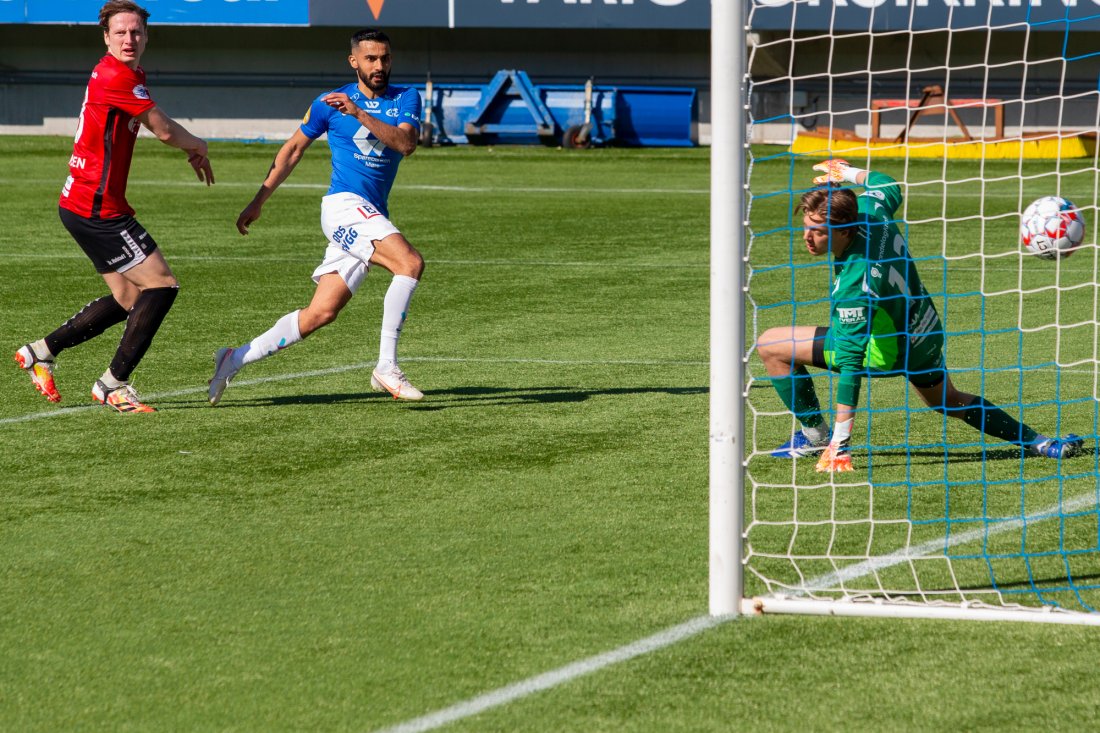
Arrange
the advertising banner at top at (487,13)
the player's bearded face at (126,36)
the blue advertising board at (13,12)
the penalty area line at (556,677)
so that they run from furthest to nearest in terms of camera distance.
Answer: the blue advertising board at (13,12) < the advertising banner at top at (487,13) < the player's bearded face at (126,36) < the penalty area line at (556,677)

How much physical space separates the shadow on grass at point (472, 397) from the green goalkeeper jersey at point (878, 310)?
1.96 m

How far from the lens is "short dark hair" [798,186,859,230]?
616cm

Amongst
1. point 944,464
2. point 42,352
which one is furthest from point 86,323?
point 944,464

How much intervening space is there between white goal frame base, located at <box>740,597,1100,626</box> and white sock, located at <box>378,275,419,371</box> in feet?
12.9

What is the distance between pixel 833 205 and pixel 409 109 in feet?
9.26

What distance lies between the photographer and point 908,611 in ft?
14.5

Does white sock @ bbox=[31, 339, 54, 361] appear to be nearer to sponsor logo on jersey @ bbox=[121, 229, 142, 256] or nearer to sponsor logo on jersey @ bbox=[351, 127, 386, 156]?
sponsor logo on jersey @ bbox=[121, 229, 142, 256]

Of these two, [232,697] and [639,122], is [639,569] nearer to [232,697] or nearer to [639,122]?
[232,697]

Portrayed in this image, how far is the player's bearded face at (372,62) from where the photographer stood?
26.5ft

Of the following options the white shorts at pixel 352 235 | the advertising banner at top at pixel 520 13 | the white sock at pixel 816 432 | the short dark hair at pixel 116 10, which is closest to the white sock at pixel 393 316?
the white shorts at pixel 352 235

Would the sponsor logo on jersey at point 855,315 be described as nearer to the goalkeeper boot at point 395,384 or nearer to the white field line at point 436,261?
the goalkeeper boot at point 395,384

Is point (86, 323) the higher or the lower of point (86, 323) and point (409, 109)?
the lower

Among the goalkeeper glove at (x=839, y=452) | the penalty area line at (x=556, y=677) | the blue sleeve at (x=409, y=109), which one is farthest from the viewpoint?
the blue sleeve at (x=409, y=109)

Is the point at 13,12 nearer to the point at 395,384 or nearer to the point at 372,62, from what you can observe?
the point at 372,62
